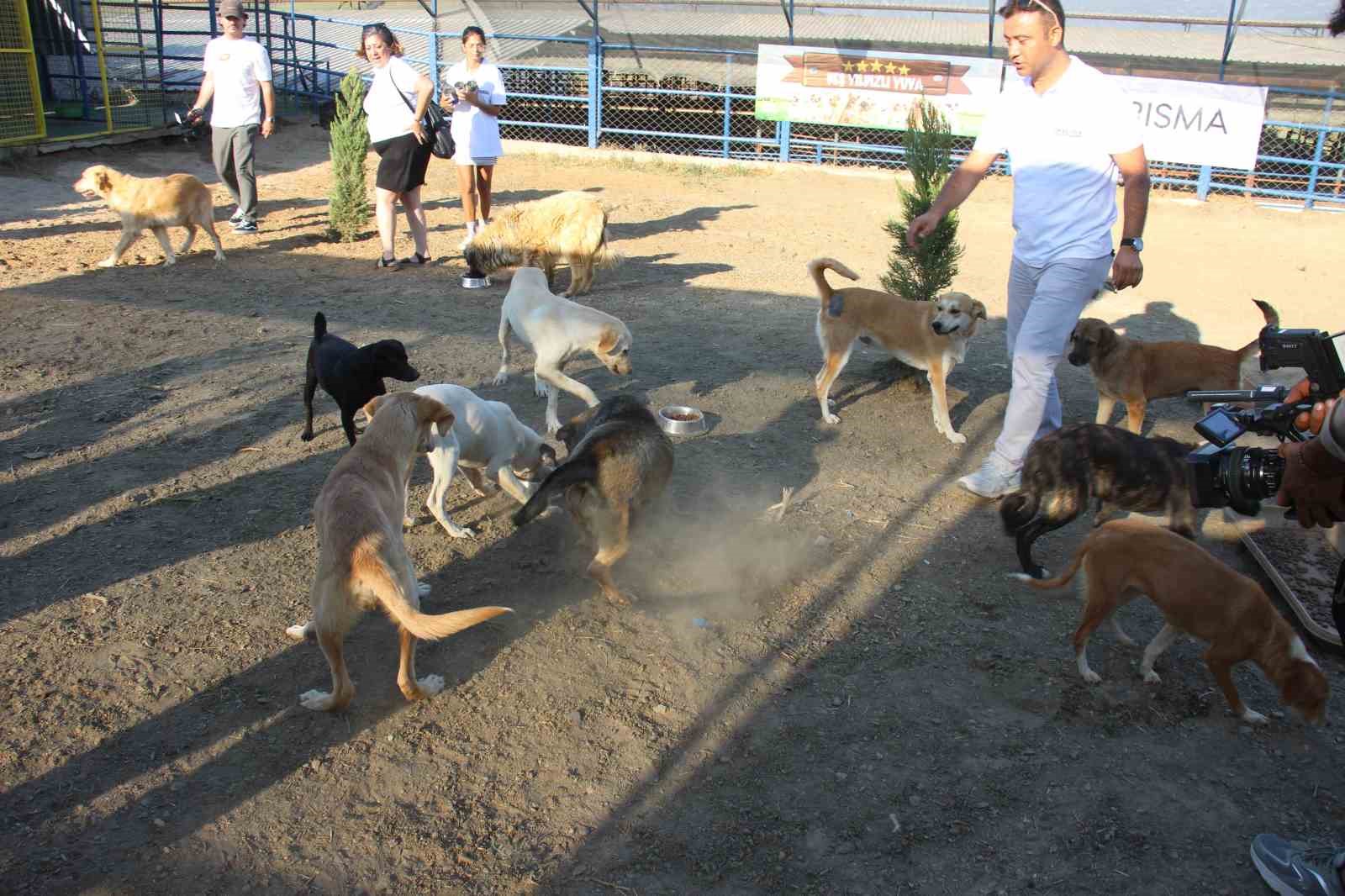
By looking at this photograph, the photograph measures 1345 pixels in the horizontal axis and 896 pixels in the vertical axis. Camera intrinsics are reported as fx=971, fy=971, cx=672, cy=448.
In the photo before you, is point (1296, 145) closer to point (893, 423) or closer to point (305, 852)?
point (893, 423)

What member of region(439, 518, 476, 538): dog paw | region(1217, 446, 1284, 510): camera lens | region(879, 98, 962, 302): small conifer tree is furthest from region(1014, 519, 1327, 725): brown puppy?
region(879, 98, 962, 302): small conifer tree

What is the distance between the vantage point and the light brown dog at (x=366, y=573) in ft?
10.9

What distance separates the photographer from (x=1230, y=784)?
338 cm

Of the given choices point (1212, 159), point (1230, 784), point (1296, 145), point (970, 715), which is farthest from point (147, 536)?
point (1296, 145)

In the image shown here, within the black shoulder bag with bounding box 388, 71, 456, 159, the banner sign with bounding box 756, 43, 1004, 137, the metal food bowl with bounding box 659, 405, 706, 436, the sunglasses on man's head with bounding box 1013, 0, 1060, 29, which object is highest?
the banner sign with bounding box 756, 43, 1004, 137

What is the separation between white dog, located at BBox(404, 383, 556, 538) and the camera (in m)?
4.59

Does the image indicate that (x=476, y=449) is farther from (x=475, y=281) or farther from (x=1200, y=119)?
(x=1200, y=119)

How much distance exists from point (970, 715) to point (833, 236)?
9389 millimetres

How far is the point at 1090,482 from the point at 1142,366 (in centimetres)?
219

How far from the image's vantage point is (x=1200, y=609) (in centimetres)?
363

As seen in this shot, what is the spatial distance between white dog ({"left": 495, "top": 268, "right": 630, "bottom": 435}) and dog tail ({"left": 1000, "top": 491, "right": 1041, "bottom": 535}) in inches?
97.5

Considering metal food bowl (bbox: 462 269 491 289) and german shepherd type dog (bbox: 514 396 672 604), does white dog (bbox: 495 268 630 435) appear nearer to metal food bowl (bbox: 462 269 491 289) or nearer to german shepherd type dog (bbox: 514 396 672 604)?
german shepherd type dog (bbox: 514 396 672 604)

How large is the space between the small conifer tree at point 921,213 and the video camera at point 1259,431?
3688 mm

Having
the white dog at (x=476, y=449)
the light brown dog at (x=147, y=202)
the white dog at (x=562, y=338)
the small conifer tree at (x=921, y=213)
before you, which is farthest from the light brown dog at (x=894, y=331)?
the light brown dog at (x=147, y=202)
